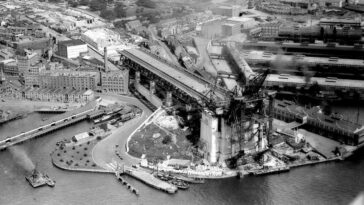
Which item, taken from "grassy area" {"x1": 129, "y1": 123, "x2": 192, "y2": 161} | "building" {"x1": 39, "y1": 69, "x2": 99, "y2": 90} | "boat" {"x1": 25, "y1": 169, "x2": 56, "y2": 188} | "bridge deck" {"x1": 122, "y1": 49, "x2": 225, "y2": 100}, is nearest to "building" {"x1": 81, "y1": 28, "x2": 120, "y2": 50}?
"bridge deck" {"x1": 122, "y1": 49, "x2": 225, "y2": 100}

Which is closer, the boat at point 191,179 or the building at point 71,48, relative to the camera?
the boat at point 191,179

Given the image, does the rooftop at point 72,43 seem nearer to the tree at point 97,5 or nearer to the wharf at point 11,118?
the wharf at point 11,118

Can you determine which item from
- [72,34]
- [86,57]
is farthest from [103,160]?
[72,34]

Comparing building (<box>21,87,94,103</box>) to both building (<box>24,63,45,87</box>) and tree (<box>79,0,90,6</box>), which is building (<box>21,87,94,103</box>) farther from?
tree (<box>79,0,90,6</box>)

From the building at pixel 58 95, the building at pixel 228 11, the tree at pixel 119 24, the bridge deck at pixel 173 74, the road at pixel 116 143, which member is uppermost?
the building at pixel 228 11

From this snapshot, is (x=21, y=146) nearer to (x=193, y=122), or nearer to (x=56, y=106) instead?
(x=56, y=106)

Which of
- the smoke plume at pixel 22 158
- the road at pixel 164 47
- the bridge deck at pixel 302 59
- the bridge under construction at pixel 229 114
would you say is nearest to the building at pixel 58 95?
the bridge under construction at pixel 229 114
